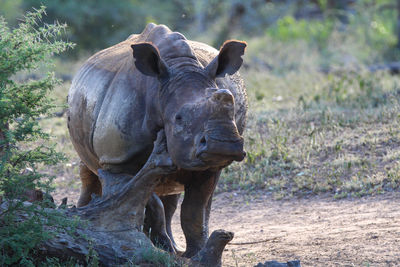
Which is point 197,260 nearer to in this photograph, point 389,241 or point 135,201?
point 135,201

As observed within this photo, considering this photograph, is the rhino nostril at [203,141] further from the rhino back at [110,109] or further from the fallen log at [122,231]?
the rhino back at [110,109]

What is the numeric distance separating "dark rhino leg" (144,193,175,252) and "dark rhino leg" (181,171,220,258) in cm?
18

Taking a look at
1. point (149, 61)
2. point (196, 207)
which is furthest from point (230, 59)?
point (196, 207)

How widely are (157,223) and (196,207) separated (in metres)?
0.33

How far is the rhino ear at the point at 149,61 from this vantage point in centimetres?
508

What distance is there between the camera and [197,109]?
4.54 meters

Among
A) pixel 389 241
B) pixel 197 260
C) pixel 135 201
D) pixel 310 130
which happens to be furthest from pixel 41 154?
pixel 310 130

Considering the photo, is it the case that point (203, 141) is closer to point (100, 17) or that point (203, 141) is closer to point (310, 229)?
point (310, 229)

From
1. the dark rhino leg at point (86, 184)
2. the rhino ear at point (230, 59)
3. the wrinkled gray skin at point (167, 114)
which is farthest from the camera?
the dark rhino leg at point (86, 184)

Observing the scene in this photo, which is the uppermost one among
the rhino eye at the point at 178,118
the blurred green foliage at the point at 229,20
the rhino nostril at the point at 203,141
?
the blurred green foliage at the point at 229,20

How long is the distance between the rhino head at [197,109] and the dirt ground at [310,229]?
1.23 m

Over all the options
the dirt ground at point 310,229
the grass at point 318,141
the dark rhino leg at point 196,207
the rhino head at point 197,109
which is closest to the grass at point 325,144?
the grass at point 318,141

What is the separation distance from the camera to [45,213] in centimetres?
464

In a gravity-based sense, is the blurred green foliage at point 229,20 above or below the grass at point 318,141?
above
